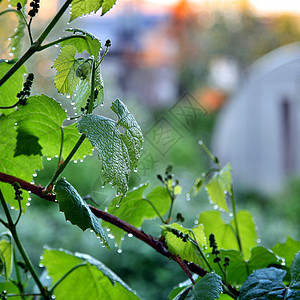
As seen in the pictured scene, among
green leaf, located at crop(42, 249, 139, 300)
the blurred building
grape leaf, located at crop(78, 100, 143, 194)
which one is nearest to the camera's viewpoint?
grape leaf, located at crop(78, 100, 143, 194)

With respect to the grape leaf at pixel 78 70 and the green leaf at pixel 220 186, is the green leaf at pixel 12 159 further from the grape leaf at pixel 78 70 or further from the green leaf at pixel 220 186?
the green leaf at pixel 220 186

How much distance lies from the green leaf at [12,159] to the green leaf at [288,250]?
20cm

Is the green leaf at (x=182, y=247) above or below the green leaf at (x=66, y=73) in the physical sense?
below

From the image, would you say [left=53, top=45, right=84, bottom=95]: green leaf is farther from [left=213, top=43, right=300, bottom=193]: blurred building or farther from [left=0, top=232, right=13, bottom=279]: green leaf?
[left=213, top=43, right=300, bottom=193]: blurred building

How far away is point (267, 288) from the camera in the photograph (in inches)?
11.8

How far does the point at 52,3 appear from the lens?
11.8 feet

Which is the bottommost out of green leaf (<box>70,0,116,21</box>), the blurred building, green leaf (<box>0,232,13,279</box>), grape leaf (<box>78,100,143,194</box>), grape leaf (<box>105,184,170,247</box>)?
green leaf (<box>0,232,13,279</box>)

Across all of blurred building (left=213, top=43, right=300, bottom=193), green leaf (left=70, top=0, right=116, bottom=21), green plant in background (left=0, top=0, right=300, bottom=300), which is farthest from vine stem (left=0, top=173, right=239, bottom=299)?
blurred building (left=213, top=43, right=300, bottom=193)

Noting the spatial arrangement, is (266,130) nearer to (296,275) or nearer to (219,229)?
(219,229)

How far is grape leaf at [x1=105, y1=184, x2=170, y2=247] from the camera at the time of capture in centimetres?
37

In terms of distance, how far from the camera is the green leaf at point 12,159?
0.35 meters

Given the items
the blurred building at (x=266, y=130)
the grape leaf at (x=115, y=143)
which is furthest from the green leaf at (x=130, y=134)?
the blurred building at (x=266, y=130)

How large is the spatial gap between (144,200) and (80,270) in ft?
0.25

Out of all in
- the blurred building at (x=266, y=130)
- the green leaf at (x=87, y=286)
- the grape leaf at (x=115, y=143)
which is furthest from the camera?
the blurred building at (x=266, y=130)
